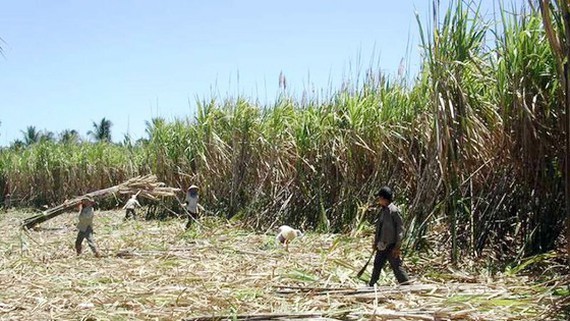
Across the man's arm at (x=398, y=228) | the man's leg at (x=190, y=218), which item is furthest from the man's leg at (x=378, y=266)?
the man's leg at (x=190, y=218)

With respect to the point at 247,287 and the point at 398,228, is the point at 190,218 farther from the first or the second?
the point at 398,228

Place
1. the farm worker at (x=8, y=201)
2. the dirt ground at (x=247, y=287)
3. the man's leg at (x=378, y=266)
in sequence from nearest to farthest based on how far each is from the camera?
the dirt ground at (x=247, y=287)
the man's leg at (x=378, y=266)
the farm worker at (x=8, y=201)

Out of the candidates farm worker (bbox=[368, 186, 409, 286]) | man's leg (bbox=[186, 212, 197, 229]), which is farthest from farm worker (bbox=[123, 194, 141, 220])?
farm worker (bbox=[368, 186, 409, 286])

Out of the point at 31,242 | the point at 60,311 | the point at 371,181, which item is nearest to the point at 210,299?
the point at 60,311

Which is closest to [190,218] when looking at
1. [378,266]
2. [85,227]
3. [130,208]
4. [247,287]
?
[130,208]

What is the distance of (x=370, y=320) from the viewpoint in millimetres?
4035

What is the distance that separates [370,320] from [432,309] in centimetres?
43

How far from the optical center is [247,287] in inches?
214

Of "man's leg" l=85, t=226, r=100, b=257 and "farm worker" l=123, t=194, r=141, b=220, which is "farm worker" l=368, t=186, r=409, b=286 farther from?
"farm worker" l=123, t=194, r=141, b=220

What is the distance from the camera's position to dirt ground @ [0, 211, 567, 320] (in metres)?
4.21

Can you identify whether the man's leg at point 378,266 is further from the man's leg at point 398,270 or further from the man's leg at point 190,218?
the man's leg at point 190,218

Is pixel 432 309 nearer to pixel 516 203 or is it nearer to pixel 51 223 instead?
pixel 516 203

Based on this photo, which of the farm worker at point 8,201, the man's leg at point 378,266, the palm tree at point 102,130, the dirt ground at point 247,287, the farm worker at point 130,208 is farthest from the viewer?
the palm tree at point 102,130

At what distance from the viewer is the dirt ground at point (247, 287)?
4.21 m
